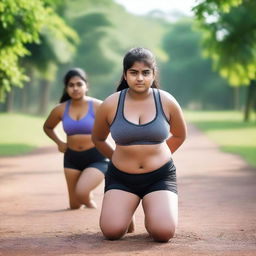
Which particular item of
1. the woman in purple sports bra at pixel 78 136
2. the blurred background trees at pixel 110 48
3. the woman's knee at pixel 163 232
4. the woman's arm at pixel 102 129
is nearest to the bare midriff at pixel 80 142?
the woman in purple sports bra at pixel 78 136

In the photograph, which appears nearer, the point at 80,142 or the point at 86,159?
the point at 86,159

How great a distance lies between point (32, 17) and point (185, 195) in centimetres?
563

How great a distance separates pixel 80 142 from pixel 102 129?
199cm

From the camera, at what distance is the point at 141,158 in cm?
554

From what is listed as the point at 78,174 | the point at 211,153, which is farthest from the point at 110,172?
the point at 211,153

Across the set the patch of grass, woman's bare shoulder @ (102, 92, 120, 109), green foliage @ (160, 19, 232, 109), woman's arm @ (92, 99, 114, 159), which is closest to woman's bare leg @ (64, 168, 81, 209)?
woman's arm @ (92, 99, 114, 159)

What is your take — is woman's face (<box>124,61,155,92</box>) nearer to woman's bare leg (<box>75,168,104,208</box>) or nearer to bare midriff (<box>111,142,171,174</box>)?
bare midriff (<box>111,142,171,174</box>)

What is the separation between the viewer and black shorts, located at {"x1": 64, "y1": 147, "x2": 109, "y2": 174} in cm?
768

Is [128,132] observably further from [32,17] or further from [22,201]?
[32,17]

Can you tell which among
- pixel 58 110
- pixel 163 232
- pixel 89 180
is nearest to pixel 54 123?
pixel 58 110

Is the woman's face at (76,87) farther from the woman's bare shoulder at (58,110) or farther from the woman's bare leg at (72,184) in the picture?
the woman's bare leg at (72,184)

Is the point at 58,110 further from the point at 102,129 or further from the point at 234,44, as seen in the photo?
the point at 234,44

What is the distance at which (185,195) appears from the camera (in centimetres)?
906

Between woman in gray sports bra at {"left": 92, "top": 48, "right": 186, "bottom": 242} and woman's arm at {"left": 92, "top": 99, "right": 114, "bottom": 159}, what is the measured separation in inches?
0.5
